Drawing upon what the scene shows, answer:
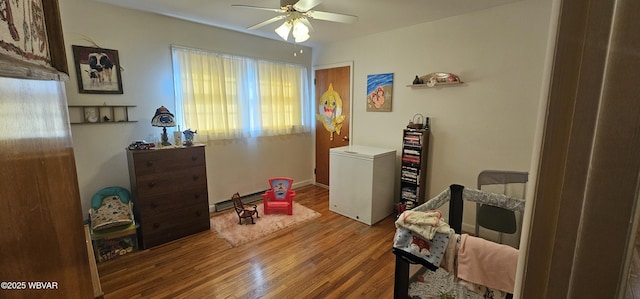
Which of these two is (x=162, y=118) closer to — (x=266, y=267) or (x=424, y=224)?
(x=266, y=267)

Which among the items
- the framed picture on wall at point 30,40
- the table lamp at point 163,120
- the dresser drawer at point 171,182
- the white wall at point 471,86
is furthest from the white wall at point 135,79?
the framed picture on wall at point 30,40

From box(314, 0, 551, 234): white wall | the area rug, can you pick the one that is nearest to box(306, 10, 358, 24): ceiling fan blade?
box(314, 0, 551, 234): white wall

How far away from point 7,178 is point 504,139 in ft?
10.5

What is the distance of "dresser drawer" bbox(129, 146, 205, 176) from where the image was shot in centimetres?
244

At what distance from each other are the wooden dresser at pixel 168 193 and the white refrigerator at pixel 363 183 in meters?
1.59

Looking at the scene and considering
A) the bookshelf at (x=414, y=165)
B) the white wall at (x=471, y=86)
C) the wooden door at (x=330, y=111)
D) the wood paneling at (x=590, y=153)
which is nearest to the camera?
the wood paneling at (x=590, y=153)

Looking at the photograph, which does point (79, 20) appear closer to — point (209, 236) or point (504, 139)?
point (209, 236)

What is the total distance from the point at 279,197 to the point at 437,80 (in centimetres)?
243

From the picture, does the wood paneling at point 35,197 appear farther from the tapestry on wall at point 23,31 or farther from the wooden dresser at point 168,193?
the wooden dresser at point 168,193

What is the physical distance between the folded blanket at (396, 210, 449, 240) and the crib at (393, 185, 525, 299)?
0.30 ft

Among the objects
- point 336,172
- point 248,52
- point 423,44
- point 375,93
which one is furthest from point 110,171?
point 423,44

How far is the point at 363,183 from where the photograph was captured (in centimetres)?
310

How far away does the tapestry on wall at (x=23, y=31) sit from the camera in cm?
37

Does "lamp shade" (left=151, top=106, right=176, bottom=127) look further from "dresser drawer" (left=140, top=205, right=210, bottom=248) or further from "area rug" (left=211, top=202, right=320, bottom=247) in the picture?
"area rug" (left=211, top=202, right=320, bottom=247)
